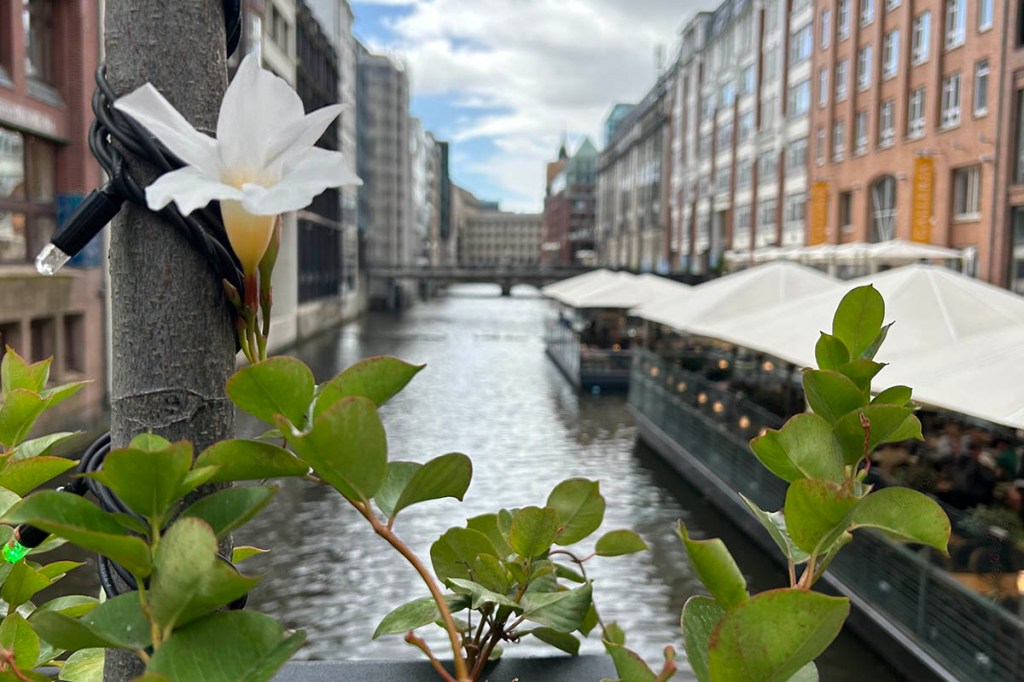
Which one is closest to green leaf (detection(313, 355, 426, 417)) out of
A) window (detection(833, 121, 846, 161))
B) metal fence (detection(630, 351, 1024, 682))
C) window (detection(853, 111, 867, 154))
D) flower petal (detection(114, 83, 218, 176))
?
flower petal (detection(114, 83, 218, 176))

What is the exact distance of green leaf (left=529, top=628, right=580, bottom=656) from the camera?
1.31 metres

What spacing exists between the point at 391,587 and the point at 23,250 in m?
11.7

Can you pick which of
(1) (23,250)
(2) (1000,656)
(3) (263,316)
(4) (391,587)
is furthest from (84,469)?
(1) (23,250)

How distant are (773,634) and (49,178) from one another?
803 inches

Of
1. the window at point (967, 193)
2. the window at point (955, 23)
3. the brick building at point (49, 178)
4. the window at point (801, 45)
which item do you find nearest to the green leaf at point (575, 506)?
the brick building at point (49, 178)

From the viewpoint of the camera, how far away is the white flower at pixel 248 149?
0.93 meters

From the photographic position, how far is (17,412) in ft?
5.05

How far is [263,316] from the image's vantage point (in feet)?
3.61

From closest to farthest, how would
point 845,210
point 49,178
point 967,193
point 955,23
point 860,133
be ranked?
1. point 49,178
2. point 967,193
3. point 955,23
4. point 860,133
5. point 845,210

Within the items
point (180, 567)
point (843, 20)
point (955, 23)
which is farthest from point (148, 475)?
point (843, 20)

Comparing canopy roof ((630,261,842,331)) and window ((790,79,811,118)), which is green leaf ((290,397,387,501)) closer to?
canopy roof ((630,261,842,331))

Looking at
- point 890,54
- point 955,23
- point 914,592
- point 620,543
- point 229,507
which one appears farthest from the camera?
point 890,54

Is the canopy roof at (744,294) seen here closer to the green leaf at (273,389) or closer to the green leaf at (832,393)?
the green leaf at (832,393)

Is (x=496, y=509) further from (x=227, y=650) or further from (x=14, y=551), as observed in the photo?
(x=227, y=650)
